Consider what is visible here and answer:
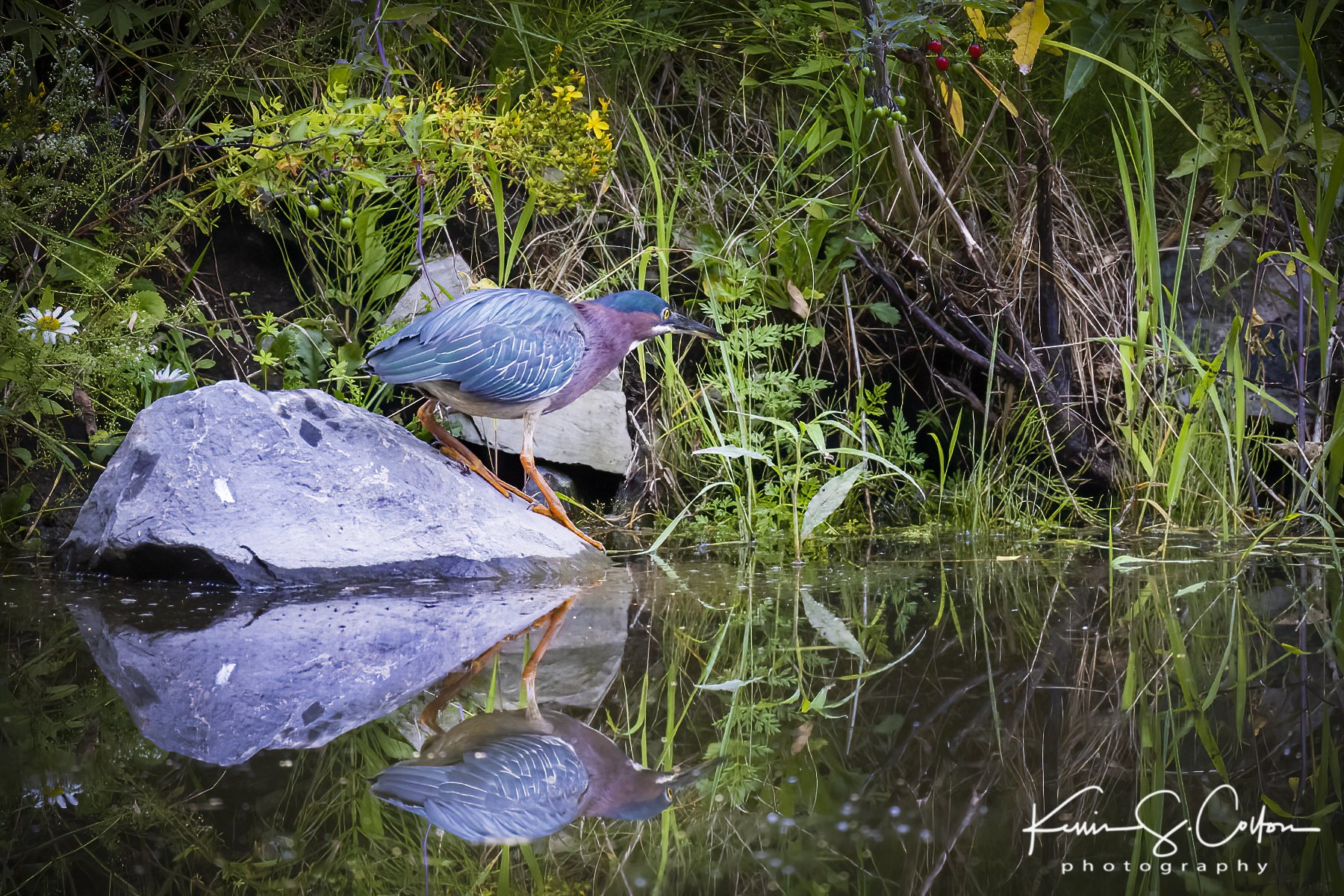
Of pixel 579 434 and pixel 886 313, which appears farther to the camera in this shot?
pixel 886 313

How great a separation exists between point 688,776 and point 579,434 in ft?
9.18

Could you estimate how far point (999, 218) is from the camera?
15.0 ft

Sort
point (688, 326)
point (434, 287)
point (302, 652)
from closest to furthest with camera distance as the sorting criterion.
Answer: point (302, 652) < point (688, 326) < point (434, 287)

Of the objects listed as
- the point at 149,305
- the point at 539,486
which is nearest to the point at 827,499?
the point at 539,486

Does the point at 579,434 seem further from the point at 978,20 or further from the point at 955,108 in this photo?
the point at 978,20

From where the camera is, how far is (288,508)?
2.90 meters

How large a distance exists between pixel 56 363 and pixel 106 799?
9.02 ft

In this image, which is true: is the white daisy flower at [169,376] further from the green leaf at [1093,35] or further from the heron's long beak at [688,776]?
the green leaf at [1093,35]

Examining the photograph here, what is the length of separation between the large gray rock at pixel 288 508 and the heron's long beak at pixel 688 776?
63.2 inches

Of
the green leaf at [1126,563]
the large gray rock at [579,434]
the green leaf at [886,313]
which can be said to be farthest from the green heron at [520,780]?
the green leaf at [886,313]

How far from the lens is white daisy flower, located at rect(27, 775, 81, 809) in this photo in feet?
4.06

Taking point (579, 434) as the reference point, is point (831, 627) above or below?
above
